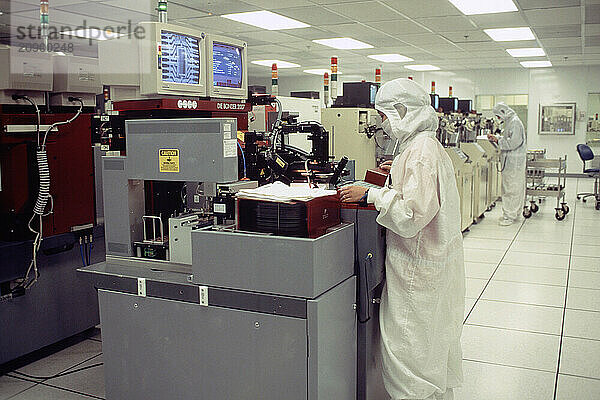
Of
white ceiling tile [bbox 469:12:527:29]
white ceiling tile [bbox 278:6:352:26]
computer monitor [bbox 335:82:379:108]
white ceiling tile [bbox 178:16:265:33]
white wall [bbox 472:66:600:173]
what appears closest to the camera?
computer monitor [bbox 335:82:379:108]

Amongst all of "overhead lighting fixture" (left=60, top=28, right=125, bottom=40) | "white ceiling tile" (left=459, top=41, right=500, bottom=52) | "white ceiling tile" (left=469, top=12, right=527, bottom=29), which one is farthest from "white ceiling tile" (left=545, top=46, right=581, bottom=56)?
"overhead lighting fixture" (left=60, top=28, right=125, bottom=40)

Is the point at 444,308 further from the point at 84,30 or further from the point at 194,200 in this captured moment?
the point at 84,30

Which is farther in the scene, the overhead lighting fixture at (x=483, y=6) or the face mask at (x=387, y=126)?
the overhead lighting fixture at (x=483, y=6)

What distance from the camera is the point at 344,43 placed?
9.64m

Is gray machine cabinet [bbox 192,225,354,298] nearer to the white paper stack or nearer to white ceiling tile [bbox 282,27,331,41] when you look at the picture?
the white paper stack

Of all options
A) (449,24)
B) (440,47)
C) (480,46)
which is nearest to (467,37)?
(440,47)

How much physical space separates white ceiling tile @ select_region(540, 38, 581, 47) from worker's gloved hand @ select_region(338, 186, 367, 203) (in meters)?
8.58

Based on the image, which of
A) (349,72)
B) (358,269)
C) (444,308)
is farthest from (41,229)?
(349,72)

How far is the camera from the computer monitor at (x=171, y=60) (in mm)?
2217

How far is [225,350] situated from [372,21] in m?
6.45

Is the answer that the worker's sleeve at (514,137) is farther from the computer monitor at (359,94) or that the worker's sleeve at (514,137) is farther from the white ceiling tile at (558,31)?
the computer monitor at (359,94)

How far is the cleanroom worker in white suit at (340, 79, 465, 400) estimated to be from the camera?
2213mm

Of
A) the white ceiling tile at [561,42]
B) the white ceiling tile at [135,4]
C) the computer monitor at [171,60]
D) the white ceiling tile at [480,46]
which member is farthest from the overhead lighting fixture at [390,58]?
the computer monitor at [171,60]

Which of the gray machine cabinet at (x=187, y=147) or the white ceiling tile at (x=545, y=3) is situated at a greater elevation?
the white ceiling tile at (x=545, y=3)
